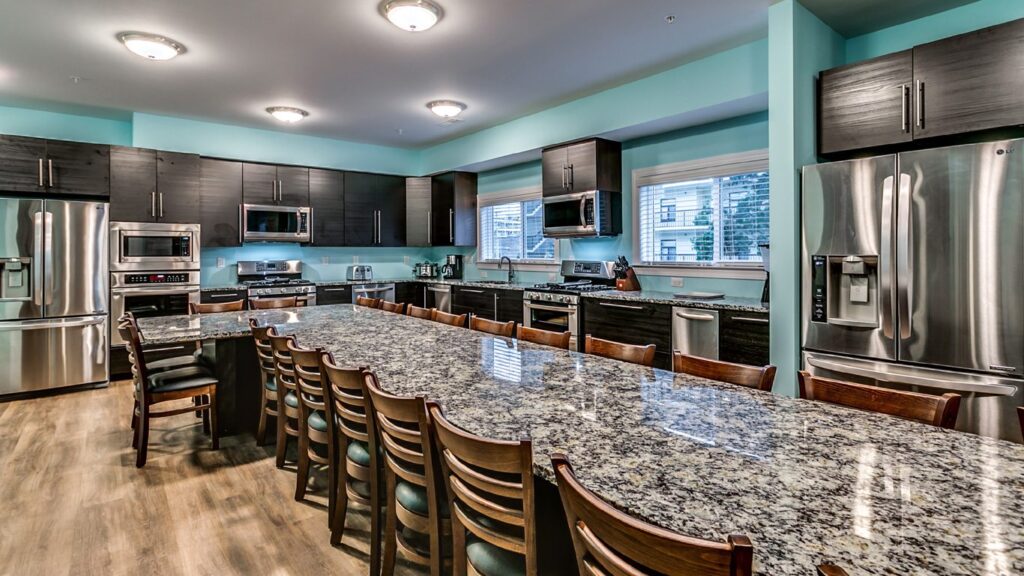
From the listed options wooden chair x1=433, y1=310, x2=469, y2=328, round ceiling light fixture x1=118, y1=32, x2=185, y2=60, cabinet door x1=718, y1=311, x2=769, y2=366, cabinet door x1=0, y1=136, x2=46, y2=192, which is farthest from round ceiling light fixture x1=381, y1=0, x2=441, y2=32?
cabinet door x1=0, y1=136, x2=46, y2=192

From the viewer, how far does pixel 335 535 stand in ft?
7.20

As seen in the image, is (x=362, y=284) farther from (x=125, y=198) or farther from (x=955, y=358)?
(x=955, y=358)

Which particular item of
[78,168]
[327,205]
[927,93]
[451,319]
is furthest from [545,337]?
[78,168]

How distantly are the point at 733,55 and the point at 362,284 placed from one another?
4.79 m

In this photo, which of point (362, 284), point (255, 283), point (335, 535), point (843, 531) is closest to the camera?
point (843, 531)

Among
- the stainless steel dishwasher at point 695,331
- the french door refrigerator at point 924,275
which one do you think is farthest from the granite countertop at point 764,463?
the stainless steel dishwasher at point 695,331

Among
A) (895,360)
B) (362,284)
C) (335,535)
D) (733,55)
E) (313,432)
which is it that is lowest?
(335,535)

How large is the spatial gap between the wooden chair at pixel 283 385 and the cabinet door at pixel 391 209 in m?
4.25

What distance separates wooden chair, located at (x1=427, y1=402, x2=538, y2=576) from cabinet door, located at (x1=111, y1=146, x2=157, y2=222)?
5373 mm

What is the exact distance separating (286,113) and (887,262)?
5195mm

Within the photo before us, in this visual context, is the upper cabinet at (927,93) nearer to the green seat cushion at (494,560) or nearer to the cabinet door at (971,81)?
the cabinet door at (971,81)

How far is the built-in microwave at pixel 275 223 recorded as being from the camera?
19.3 ft

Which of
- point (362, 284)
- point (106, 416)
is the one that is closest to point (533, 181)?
point (362, 284)

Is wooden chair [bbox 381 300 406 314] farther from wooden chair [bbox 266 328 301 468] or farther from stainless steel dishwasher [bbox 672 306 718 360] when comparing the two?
stainless steel dishwasher [bbox 672 306 718 360]
